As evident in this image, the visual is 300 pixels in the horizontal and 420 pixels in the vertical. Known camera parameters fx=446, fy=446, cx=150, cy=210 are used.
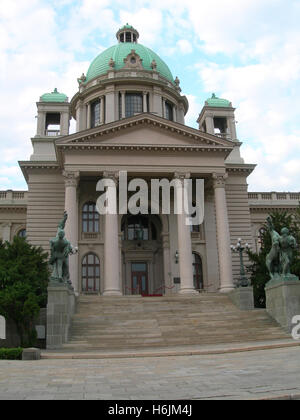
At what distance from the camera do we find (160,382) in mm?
9305

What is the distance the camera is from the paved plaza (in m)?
7.54

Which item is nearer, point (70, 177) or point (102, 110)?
point (70, 177)

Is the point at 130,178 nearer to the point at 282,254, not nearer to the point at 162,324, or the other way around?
the point at 162,324

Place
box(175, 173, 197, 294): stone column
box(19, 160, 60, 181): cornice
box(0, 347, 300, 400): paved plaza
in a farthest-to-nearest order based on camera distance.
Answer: box(19, 160, 60, 181): cornice < box(175, 173, 197, 294): stone column < box(0, 347, 300, 400): paved plaza

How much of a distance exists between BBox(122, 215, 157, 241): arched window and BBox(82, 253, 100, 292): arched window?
3.74 meters

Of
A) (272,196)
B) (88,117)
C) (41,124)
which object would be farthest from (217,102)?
(41,124)

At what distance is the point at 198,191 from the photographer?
37.1 m

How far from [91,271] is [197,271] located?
907 centimetres

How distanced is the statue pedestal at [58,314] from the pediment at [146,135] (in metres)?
14.3

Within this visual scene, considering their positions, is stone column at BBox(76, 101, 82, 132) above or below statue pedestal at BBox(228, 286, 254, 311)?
above

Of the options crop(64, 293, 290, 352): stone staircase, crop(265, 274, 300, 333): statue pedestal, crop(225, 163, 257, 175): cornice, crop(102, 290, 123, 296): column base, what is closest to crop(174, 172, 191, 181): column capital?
crop(225, 163, 257, 175): cornice

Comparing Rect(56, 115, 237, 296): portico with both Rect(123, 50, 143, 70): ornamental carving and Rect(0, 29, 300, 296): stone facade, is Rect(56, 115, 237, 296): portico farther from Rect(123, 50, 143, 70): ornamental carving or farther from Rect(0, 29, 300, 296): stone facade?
Rect(123, 50, 143, 70): ornamental carving
